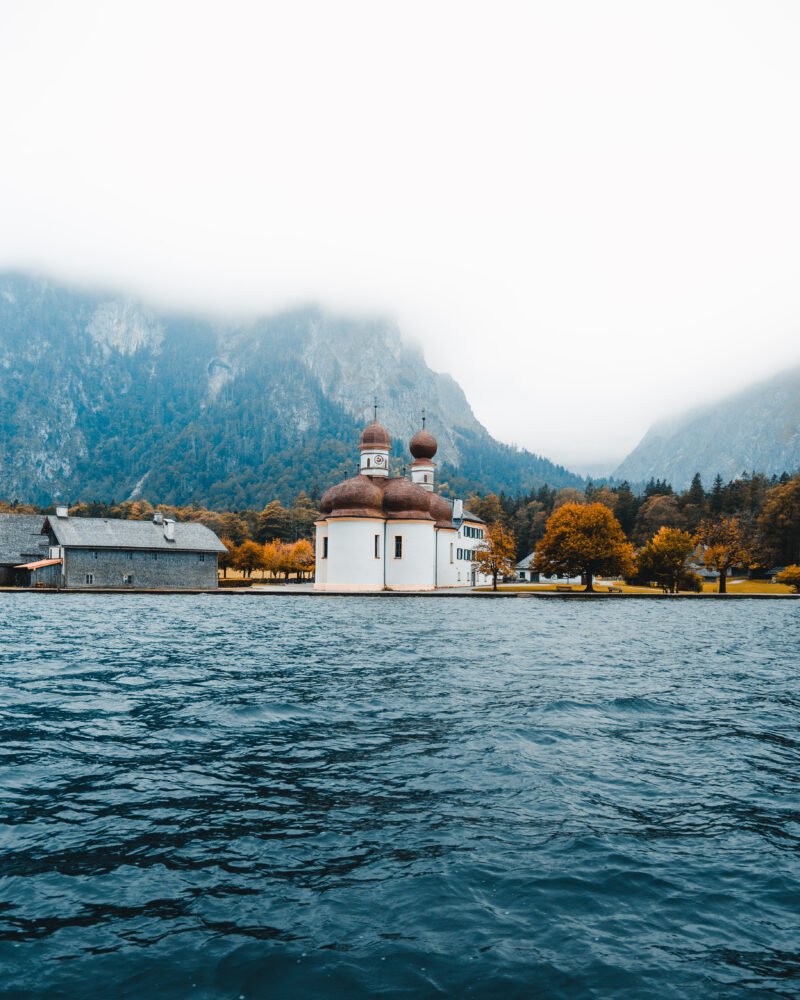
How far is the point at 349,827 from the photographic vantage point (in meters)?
9.36

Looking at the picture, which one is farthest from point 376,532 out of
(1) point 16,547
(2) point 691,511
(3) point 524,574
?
(2) point 691,511

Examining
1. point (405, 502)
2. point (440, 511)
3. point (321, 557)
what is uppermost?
point (405, 502)

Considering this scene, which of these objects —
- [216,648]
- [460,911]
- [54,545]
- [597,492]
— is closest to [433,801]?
[460,911]

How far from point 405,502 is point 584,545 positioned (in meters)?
18.0

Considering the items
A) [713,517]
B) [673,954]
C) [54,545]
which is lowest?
[673,954]

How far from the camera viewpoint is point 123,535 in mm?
75312

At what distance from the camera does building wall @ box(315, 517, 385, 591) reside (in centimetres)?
7531

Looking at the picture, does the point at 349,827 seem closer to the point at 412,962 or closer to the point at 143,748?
the point at 412,962

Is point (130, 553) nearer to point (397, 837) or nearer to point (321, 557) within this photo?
point (321, 557)

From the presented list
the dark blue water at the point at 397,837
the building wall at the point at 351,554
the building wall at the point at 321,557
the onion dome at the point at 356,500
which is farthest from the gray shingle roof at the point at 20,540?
the dark blue water at the point at 397,837

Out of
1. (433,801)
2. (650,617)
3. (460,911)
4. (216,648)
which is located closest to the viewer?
(460,911)

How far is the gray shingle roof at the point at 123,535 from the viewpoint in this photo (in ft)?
238

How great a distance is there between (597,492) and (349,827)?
154m

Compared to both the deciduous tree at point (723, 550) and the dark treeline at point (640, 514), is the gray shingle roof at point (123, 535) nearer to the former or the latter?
the deciduous tree at point (723, 550)
